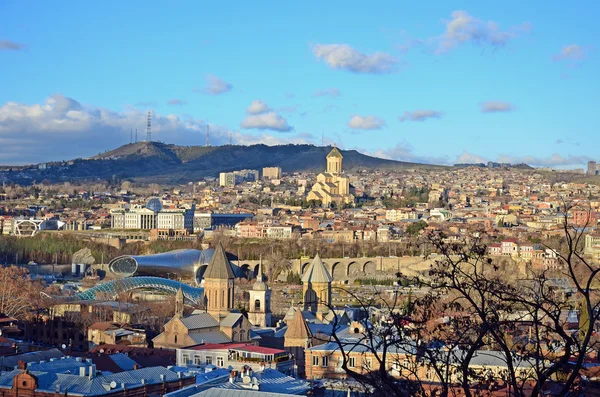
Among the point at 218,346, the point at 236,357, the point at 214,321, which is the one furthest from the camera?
the point at 214,321

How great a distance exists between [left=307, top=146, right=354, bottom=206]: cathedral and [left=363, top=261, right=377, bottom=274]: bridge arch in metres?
54.3

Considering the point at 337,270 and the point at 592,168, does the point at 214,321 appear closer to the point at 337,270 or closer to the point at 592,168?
the point at 337,270

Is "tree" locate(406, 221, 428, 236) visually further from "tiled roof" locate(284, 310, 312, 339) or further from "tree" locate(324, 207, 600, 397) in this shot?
"tree" locate(324, 207, 600, 397)

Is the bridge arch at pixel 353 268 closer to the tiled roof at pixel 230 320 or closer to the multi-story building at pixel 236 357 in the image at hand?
the tiled roof at pixel 230 320

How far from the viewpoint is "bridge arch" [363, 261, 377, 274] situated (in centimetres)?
8253

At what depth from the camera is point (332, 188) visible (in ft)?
485

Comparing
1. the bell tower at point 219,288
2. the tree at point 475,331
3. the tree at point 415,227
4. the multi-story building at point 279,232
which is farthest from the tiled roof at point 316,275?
the multi-story building at point 279,232

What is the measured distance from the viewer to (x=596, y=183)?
536 ft

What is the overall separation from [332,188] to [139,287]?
8947 cm

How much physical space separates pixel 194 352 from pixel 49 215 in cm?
9190

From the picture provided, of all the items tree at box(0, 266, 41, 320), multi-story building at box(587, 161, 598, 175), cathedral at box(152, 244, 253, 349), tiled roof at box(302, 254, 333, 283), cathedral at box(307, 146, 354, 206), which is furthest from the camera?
multi-story building at box(587, 161, 598, 175)

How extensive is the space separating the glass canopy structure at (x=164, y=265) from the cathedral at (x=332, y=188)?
61.6 meters

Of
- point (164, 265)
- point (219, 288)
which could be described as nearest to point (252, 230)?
point (164, 265)

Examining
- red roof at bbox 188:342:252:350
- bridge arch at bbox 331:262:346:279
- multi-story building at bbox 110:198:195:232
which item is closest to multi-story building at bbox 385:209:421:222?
multi-story building at bbox 110:198:195:232
